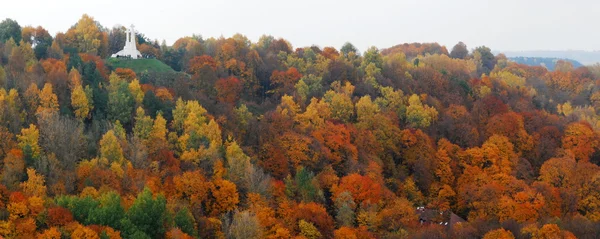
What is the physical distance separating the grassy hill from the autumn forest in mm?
351

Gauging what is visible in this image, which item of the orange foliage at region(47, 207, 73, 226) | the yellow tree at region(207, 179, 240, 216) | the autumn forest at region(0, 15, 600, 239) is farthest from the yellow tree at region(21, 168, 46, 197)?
the yellow tree at region(207, 179, 240, 216)

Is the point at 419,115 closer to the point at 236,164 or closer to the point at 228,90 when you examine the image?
the point at 228,90

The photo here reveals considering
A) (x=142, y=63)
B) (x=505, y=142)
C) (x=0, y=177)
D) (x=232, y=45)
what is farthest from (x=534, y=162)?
(x=0, y=177)

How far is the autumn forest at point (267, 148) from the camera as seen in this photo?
48031mm

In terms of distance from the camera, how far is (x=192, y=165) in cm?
5522

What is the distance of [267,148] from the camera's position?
60781 millimetres

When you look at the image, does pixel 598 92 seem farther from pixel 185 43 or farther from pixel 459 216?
pixel 185 43

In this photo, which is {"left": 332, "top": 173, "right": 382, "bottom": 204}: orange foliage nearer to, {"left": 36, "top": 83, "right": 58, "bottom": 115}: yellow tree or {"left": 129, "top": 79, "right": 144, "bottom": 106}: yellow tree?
{"left": 129, "top": 79, "right": 144, "bottom": 106}: yellow tree

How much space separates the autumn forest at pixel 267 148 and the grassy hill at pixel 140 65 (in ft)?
1.15

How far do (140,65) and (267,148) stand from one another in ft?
73.7

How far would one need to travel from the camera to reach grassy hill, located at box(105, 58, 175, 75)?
7375cm

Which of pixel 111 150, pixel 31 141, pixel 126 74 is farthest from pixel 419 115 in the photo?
pixel 31 141

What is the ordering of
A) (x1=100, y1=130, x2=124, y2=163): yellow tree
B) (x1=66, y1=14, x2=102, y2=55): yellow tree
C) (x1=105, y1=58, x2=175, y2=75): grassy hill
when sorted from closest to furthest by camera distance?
1. (x1=100, y1=130, x2=124, y2=163): yellow tree
2. (x1=105, y1=58, x2=175, y2=75): grassy hill
3. (x1=66, y1=14, x2=102, y2=55): yellow tree

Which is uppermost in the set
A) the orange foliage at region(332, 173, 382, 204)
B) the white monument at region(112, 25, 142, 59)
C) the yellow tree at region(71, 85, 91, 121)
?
the white monument at region(112, 25, 142, 59)
